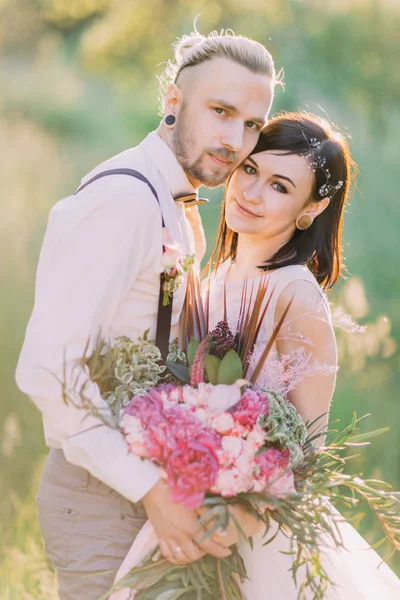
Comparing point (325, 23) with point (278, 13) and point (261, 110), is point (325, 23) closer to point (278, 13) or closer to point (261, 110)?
point (278, 13)

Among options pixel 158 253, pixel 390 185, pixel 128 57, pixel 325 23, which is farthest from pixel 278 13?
pixel 158 253

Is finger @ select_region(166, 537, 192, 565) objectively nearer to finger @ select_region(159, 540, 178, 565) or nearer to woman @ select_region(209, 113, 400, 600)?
finger @ select_region(159, 540, 178, 565)

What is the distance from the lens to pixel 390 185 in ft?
26.4

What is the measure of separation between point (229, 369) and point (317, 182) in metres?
1.27

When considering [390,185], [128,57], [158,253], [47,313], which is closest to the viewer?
[47,313]

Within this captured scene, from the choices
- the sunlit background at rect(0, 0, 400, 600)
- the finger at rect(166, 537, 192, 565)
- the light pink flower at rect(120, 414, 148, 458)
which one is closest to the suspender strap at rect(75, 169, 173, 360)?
the light pink flower at rect(120, 414, 148, 458)

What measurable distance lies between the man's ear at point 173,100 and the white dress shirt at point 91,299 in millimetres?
495

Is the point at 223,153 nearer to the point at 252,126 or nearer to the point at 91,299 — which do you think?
the point at 252,126

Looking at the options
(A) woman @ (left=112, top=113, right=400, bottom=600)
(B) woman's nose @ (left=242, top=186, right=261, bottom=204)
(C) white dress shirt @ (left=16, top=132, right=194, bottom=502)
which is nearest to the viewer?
(C) white dress shirt @ (left=16, top=132, right=194, bottom=502)

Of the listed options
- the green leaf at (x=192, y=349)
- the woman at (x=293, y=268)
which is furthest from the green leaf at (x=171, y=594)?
the green leaf at (x=192, y=349)

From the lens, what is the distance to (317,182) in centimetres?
316

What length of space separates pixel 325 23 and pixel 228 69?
22.9ft

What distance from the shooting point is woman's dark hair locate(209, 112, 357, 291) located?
306 cm

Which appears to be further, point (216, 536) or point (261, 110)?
point (261, 110)
